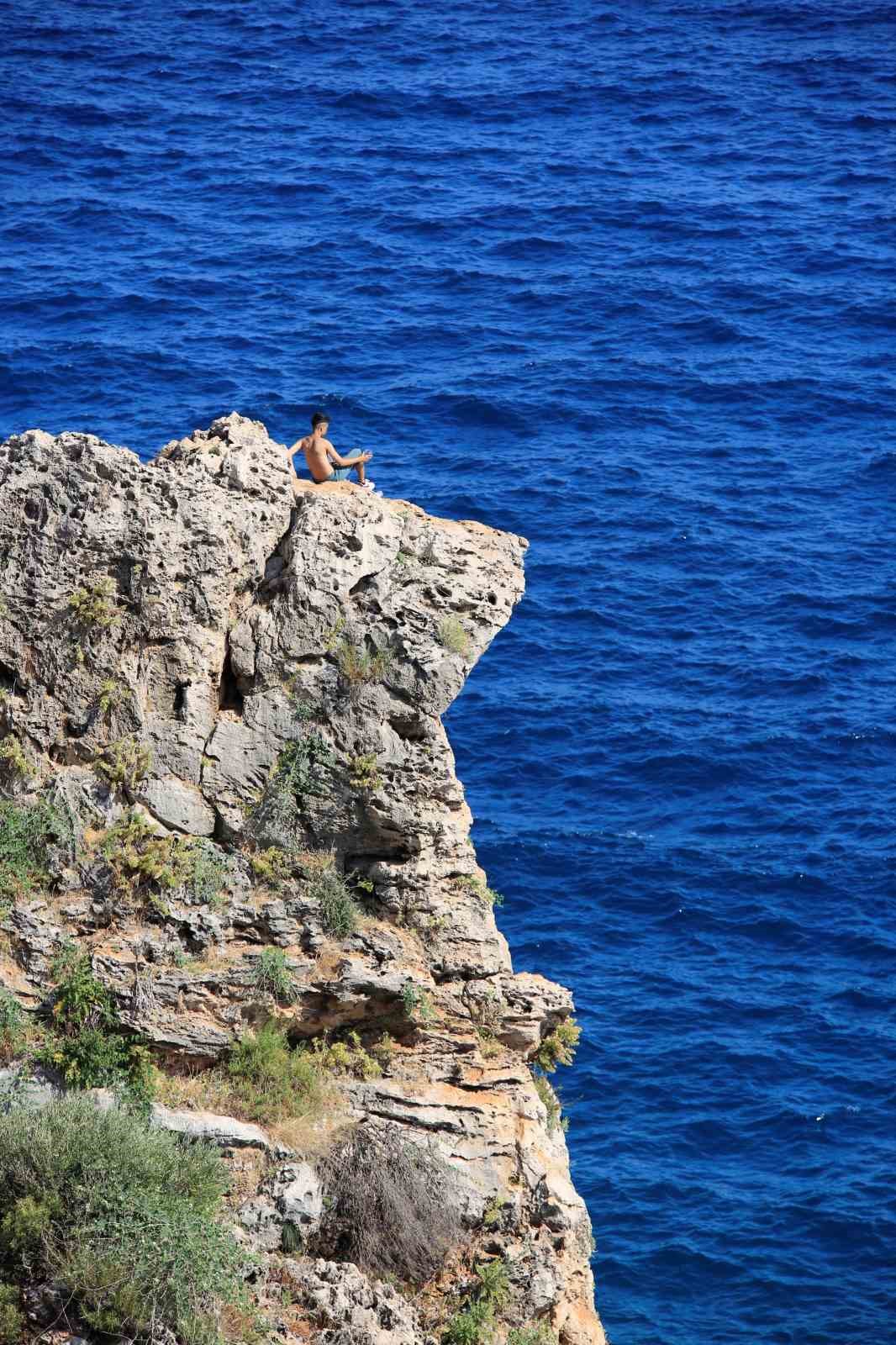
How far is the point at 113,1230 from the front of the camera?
17953mm

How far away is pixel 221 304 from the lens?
6738 cm

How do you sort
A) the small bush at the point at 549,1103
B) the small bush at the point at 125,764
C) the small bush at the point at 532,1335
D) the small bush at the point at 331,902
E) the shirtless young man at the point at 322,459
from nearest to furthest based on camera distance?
1. the small bush at the point at 532,1335
2. the small bush at the point at 125,764
3. the small bush at the point at 331,902
4. the small bush at the point at 549,1103
5. the shirtless young man at the point at 322,459

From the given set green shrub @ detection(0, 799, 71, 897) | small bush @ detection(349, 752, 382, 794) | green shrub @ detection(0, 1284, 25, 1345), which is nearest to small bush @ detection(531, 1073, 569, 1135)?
small bush @ detection(349, 752, 382, 794)

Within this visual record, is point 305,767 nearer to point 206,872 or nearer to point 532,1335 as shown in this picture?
point 206,872

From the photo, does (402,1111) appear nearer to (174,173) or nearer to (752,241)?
(752,241)

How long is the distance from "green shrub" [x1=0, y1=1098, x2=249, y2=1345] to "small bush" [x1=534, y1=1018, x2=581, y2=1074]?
516 cm

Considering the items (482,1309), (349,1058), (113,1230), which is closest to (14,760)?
(349,1058)

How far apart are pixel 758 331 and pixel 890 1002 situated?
3430 cm

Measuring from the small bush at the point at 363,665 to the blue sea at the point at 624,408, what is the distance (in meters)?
18.2

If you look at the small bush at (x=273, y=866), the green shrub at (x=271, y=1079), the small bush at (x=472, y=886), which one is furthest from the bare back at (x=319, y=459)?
the green shrub at (x=271, y=1079)

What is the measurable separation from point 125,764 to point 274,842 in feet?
6.56

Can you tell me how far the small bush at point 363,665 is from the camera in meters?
20.6

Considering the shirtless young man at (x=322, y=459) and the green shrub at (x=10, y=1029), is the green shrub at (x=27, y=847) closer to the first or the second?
the green shrub at (x=10, y=1029)

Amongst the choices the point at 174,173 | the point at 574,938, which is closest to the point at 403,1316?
the point at 574,938
